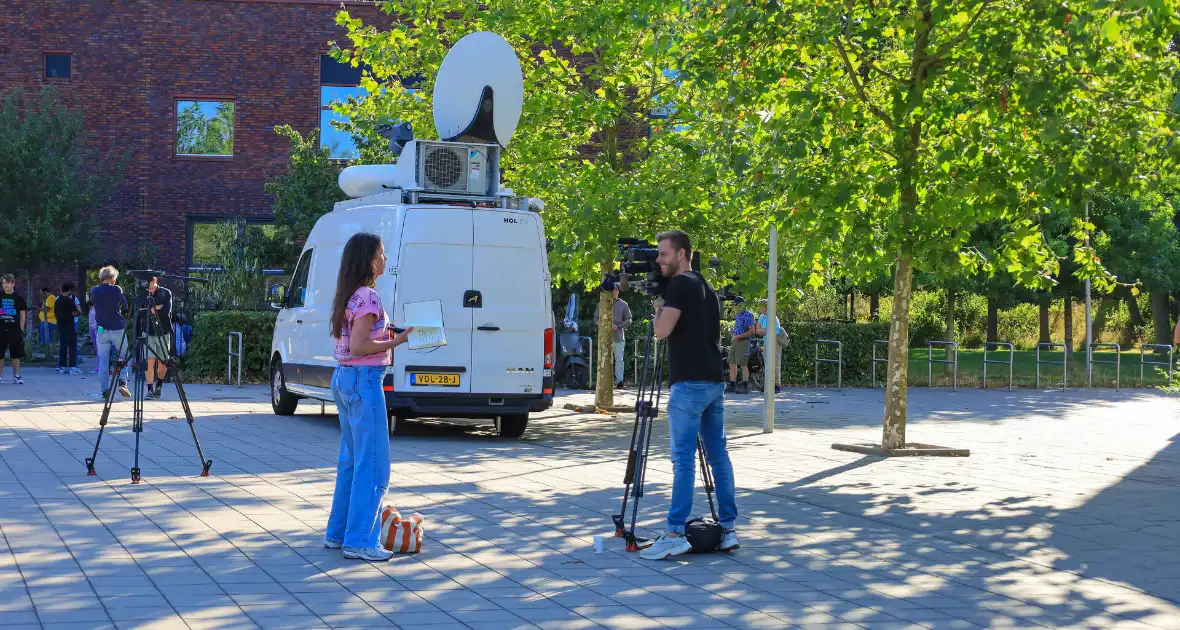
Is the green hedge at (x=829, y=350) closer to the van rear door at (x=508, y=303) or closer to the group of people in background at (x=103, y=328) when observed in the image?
the group of people in background at (x=103, y=328)

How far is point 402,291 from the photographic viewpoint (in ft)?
48.7

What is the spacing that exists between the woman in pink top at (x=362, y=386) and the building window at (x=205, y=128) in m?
29.0

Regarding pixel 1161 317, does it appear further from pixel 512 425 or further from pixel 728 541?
pixel 728 541

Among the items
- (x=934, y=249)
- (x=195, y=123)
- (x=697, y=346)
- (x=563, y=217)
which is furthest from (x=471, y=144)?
(x=195, y=123)

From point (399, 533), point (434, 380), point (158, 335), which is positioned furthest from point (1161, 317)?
point (399, 533)

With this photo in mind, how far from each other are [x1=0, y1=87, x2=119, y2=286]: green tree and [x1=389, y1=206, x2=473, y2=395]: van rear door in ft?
64.4

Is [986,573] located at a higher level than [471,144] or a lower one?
lower

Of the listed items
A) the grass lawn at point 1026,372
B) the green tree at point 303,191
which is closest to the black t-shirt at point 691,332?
the grass lawn at point 1026,372

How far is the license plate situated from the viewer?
14945 millimetres

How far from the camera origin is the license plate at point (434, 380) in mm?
14945

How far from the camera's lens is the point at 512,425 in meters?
16.0

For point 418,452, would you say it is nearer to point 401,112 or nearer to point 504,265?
point 504,265

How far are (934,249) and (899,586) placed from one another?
6478mm

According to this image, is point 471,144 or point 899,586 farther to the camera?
point 471,144
